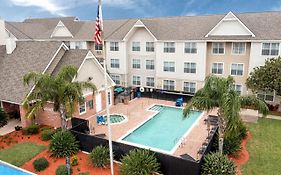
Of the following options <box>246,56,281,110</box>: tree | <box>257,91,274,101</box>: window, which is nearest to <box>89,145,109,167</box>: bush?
<box>246,56,281,110</box>: tree

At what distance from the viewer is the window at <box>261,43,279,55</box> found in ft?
93.1

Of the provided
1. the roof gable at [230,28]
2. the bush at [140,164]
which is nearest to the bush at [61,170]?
the bush at [140,164]

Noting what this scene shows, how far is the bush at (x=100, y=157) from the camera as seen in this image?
54.1ft

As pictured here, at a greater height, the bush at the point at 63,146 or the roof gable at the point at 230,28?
the roof gable at the point at 230,28

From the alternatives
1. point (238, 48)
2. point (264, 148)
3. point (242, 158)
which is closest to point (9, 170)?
point (242, 158)

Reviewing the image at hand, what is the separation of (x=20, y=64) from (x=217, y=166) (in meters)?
23.0

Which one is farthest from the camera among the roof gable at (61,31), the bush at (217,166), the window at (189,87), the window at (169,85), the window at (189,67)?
the roof gable at (61,31)

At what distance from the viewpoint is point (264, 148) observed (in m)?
19.4

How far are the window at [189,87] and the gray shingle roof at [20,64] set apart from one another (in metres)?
18.5

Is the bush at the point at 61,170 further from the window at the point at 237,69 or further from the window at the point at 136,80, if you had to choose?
the window at the point at 237,69

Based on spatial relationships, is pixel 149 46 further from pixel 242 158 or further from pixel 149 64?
pixel 242 158

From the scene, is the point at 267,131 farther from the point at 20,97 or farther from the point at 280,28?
the point at 20,97

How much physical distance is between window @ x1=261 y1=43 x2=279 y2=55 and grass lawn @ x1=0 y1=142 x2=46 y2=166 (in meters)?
26.4

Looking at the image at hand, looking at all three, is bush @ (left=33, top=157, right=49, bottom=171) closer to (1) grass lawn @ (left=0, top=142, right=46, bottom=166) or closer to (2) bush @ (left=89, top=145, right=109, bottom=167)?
(1) grass lawn @ (left=0, top=142, right=46, bottom=166)
